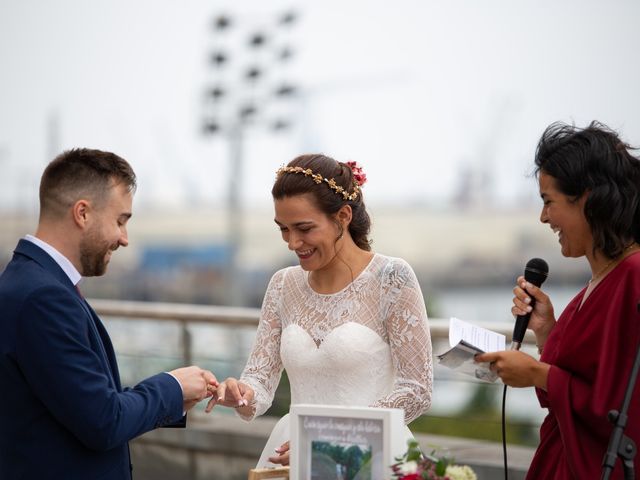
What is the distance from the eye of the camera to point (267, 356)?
3.49m

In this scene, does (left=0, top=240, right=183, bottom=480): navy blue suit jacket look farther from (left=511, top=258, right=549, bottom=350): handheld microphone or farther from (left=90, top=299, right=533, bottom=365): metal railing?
(left=90, top=299, right=533, bottom=365): metal railing

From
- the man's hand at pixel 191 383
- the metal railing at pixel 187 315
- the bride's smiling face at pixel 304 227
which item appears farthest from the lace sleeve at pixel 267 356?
the metal railing at pixel 187 315

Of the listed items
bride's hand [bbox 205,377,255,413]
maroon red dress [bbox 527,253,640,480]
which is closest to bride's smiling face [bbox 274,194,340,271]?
bride's hand [bbox 205,377,255,413]

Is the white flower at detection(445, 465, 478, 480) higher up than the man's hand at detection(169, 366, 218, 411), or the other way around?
the man's hand at detection(169, 366, 218, 411)

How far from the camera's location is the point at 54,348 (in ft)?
8.09

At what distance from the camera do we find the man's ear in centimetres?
267

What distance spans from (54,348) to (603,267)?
1.50 metres

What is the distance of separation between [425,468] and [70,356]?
3.10ft

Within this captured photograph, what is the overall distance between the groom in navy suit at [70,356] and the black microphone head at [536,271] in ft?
3.37

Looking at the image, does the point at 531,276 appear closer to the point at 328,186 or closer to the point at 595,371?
the point at 595,371

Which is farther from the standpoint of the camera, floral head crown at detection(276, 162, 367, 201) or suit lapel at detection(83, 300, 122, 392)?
floral head crown at detection(276, 162, 367, 201)

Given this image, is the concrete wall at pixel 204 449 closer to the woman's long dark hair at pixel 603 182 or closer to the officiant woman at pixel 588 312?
the officiant woman at pixel 588 312

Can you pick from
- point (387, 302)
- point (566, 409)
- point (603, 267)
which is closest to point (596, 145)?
point (603, 267)

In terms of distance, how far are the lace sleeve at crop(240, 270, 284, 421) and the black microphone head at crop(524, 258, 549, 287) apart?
3.24 ft
